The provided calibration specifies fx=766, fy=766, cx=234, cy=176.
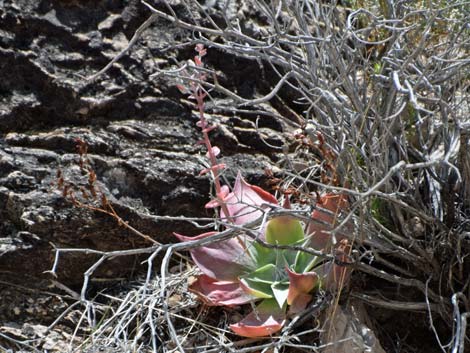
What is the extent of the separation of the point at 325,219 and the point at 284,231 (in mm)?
145

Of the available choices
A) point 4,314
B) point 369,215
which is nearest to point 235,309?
point 369,215

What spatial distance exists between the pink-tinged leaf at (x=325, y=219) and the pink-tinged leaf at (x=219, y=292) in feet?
0.88

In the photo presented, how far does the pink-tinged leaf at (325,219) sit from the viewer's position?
2184 mm

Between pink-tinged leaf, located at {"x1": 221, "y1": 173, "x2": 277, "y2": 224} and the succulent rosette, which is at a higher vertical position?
pink-tinged leaf, located at {"x1": 221, "y1": 173, "x2": 277, "y2": 224}

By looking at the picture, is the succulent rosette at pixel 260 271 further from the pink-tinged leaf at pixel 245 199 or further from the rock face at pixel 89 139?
the rock face at pixel 89 139

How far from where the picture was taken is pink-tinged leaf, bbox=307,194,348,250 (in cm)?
218

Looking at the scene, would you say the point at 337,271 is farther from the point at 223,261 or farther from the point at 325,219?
the point at 223,261

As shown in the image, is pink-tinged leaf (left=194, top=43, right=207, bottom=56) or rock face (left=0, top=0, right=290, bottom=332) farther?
rock face (left=0, top=0, right=290, bottom=332)

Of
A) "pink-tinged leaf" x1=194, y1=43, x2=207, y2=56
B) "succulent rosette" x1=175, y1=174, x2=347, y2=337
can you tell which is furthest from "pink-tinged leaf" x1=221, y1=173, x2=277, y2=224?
"pink-tinged leaf" x1=194, y1=43, x2=207, y2=56

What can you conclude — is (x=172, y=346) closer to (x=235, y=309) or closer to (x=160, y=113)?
(x=235, y=309)

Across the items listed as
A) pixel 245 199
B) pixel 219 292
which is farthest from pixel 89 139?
pixel 219 292

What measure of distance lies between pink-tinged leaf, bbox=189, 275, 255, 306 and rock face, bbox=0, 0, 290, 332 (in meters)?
0.28

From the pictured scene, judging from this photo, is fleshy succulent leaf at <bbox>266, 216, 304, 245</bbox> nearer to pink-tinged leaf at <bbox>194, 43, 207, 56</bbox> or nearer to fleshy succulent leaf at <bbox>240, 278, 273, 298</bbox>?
fleshy succulent leaf at <bbox>240, 278, 273, 298</bbox>

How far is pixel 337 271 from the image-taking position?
7.44 ft
